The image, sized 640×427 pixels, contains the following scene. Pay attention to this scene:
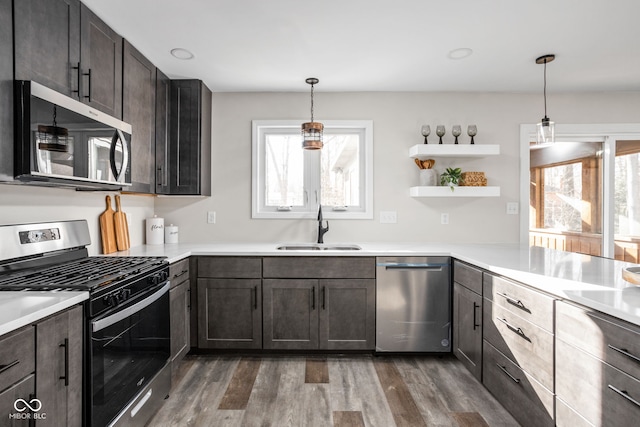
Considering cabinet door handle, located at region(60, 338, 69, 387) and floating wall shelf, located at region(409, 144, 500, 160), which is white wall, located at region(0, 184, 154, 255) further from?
floating wall shelf, located at region(409, 144, 500, 160)

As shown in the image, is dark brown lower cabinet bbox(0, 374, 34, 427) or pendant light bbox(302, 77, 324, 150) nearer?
dark brown lower cabinet bbox(0, 374, 34, 427)

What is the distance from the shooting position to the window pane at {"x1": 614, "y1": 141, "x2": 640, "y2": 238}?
11.5ft

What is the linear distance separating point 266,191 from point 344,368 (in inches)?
68.2

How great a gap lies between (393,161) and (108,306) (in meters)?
2.65

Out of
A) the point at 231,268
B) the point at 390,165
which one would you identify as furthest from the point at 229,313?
the point at 390,165

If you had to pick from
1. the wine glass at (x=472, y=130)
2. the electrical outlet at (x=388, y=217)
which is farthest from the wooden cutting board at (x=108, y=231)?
the wine glass at (x=472, y=130)

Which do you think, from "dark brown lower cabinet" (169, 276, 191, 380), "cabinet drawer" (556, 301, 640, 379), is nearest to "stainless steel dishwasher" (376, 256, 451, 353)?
"cabinet drawer" (556, 301, 640, 379)

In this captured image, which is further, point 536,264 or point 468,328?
point 468,328

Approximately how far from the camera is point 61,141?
5.58 feet

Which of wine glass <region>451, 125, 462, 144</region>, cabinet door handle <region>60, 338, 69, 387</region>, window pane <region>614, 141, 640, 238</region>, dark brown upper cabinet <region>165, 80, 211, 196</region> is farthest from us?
window pane <region>614, 141, 640, 238</region>

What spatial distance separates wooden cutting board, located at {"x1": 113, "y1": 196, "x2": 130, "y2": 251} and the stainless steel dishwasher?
1.96 meters

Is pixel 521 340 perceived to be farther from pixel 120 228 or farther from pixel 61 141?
pixel 120 228

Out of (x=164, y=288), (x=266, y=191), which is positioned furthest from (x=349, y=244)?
(x=164, y=288)

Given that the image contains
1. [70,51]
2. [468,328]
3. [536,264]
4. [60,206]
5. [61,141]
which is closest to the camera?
[61,141]
